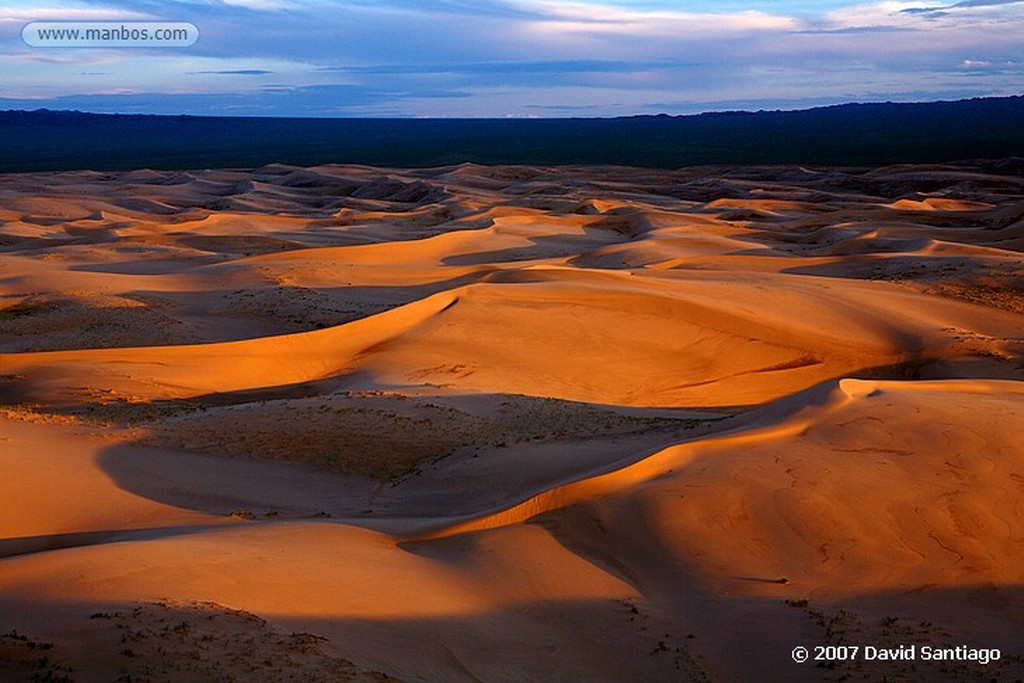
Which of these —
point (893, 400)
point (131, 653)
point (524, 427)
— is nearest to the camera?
point (131, 653)

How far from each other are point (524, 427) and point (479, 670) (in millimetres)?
4766

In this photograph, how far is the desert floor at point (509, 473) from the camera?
4.88m

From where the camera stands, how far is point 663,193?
47312mm

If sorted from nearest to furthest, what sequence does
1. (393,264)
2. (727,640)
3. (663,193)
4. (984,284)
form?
(727,640) → (984,284) → (393,264) → (663,193)

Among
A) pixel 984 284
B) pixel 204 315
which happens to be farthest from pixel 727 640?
pixel 984 284

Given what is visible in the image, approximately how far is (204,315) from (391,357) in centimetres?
454

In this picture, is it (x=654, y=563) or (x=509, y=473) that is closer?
(x=654, y=563)

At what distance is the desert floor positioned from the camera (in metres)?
4.88

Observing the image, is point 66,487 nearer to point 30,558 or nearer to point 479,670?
point 30,558

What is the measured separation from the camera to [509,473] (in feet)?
25.9

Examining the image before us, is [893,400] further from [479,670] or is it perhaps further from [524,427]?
[479,670]

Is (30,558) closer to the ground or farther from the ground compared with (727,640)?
farther from the ground

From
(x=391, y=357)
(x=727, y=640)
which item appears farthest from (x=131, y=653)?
(x=391, y=357)

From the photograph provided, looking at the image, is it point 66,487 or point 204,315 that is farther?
point 204,315
